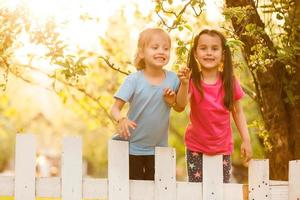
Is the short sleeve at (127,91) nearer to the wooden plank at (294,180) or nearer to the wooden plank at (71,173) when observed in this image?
the wooden plank at (71,173)

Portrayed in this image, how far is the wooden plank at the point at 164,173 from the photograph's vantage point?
477 cm

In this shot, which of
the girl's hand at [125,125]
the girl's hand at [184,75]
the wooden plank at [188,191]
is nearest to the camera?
the girl's hand at [125,125]

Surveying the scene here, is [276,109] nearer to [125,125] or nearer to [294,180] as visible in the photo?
[294,180]

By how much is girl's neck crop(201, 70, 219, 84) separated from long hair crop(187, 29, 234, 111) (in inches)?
1.1

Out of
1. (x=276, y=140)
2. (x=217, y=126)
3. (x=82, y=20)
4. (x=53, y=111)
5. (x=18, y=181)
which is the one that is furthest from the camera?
(x=53, y=111)

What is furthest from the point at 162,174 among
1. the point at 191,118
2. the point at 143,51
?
the point at 143,51

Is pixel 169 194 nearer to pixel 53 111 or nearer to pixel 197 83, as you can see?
pixel 197 83

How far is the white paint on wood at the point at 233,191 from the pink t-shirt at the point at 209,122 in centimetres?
25

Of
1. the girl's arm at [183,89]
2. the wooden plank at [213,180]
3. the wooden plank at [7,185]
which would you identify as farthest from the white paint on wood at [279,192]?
the wooden plank at [7,185]

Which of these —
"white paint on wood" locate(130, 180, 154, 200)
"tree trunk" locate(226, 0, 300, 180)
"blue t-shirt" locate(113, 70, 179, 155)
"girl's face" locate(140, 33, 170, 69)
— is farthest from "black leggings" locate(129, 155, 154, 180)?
"tree trunk" locate(226, 0, 300, 180)

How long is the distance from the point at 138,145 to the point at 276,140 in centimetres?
163

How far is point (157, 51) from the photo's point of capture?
16.3 feet

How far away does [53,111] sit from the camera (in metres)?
44.5

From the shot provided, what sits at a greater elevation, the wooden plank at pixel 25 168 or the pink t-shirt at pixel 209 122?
the pink t-shirt at pixel 209 122
